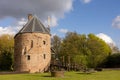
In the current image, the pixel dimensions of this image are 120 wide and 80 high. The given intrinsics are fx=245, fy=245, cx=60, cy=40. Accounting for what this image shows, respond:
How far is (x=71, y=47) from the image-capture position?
56.7 m

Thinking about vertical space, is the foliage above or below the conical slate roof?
below

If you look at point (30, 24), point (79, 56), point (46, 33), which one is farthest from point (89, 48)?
point (30, 24)

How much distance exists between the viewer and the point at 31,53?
52844 millimetres

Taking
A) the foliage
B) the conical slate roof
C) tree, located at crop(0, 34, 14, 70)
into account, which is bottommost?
the foliage

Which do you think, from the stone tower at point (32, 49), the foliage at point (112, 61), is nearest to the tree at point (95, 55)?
the foliage at point (112, 61)

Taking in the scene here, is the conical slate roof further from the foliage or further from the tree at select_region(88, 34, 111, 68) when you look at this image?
the foliage

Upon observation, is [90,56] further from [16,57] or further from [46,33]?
[16,57]

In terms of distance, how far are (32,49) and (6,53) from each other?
21273mm

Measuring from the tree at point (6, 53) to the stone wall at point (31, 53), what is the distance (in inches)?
662

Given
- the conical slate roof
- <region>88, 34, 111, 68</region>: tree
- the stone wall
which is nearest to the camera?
the stone wall

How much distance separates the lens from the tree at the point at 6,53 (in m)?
70.3

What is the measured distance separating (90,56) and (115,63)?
19.9 ft

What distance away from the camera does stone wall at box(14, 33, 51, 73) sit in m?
52.4

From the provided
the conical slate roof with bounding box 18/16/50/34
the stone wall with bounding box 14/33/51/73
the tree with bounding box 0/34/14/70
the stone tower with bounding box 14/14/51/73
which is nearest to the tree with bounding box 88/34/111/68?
the stone tower with bounding box 14/14/51/73
